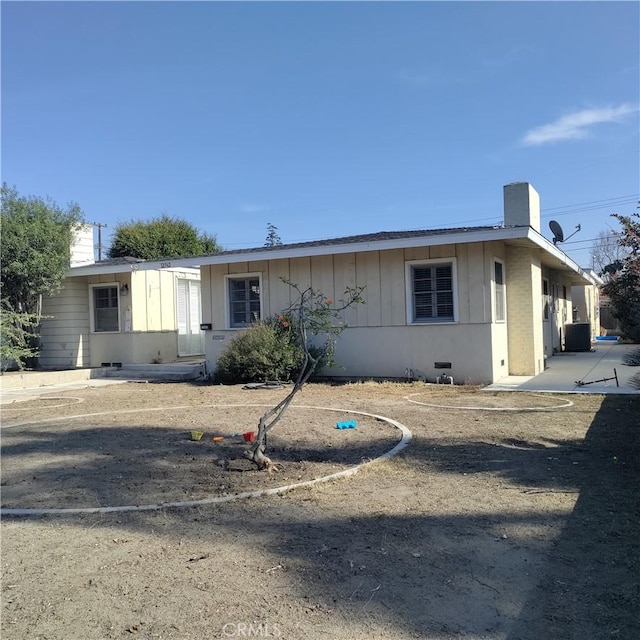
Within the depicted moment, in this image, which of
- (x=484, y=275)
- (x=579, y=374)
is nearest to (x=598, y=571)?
(x=484, y=275)

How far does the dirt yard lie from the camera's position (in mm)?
3119

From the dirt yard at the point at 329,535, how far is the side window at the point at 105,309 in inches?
434

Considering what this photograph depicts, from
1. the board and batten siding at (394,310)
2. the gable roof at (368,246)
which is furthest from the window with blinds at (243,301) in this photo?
the gable roof at (368,246)

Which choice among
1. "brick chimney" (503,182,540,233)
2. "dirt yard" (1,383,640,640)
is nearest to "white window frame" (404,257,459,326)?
"brick chimney" (503,182,540,233)

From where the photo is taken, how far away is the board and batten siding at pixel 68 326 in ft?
61.4

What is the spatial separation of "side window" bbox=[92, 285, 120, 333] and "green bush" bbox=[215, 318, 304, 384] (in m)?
5.86

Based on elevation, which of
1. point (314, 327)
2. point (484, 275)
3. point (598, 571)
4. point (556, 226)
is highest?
point (556, 226)

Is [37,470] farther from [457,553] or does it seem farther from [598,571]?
[598,571]

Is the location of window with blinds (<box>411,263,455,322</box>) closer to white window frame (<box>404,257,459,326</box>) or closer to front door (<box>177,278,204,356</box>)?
white window frame (<box>404,257,459,326</box>)

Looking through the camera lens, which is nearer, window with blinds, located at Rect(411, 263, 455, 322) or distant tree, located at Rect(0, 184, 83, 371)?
window with blinds, located at Rect(411, 263, 455, 322)

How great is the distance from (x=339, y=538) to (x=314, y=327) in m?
2.40

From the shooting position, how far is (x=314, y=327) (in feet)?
19.9

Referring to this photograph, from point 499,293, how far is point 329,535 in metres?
11.1

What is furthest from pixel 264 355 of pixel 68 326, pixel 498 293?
pixel 68 326
